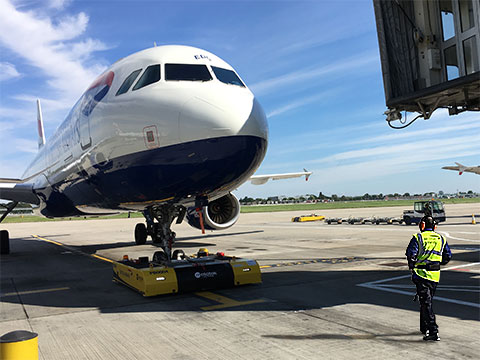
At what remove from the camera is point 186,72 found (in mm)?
7848

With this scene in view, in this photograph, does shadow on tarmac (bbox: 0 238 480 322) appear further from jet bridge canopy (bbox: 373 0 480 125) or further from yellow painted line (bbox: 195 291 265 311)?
jet bridge canopy (bbox: 373 0 480 125)

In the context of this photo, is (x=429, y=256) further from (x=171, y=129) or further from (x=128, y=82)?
(x=128, y=82)

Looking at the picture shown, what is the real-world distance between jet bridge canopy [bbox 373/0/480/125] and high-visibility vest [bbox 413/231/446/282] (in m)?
3.84

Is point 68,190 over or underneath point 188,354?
over

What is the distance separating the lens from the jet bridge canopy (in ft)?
27.1

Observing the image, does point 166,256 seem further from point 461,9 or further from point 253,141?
point 461,9

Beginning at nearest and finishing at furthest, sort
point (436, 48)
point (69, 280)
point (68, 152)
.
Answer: point (436, 48), point (69, 280), point (68, 152)

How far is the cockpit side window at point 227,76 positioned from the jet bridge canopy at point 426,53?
3.30 meters

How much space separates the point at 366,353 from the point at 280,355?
0.94 m

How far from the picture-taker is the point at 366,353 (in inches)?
181

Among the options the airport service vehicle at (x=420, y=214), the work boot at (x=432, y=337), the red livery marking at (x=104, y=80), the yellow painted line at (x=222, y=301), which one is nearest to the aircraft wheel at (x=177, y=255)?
the yellow painted line at (x=222, y=301)

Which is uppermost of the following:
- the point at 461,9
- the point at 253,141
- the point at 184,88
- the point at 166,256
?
the point at 461,9

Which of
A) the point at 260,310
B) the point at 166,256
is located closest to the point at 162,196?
the point at 166,256

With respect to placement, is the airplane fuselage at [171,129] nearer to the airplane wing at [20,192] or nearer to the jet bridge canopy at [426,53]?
the jet bridge canopy at [426,53]
